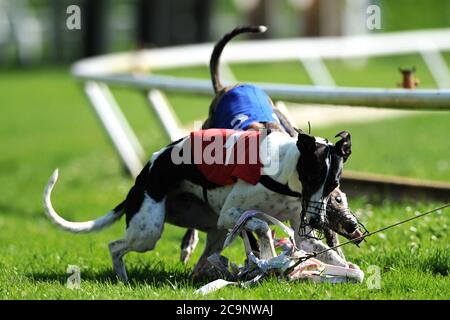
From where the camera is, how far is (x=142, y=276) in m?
6.17

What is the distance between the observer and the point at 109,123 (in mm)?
11172

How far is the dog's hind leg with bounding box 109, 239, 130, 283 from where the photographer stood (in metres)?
6.03

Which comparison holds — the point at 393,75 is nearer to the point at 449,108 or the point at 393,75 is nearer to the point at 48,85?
the point at 48,85

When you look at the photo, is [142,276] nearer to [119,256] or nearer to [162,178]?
[119,256]

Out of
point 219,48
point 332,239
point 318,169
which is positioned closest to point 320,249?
point 332,239

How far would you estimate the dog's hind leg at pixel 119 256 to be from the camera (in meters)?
6.03

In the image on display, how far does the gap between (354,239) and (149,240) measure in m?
1.10

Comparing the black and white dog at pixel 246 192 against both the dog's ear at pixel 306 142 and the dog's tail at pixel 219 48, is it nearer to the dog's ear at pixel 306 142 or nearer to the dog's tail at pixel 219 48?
the dog's ear at pixel 306 142

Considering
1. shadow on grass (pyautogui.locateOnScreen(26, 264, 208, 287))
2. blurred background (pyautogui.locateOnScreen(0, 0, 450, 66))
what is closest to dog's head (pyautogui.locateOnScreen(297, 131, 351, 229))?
shadow on grass (pyautogui.locateOnScreen(26, 264, 208, 287))

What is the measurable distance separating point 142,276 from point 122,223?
3.23 metres

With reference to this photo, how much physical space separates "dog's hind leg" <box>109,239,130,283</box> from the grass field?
0.06m

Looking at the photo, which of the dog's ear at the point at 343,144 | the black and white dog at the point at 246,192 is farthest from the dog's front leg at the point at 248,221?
the dog's ear at the point at 343,144

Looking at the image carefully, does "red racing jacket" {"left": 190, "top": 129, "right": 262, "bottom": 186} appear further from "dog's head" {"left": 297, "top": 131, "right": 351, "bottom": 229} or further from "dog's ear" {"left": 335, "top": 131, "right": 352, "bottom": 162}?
"dog's ear" {"left": 335, "top": 131, "right": 352, "bottom": 162}

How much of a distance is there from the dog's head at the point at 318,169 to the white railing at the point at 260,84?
122 cm
